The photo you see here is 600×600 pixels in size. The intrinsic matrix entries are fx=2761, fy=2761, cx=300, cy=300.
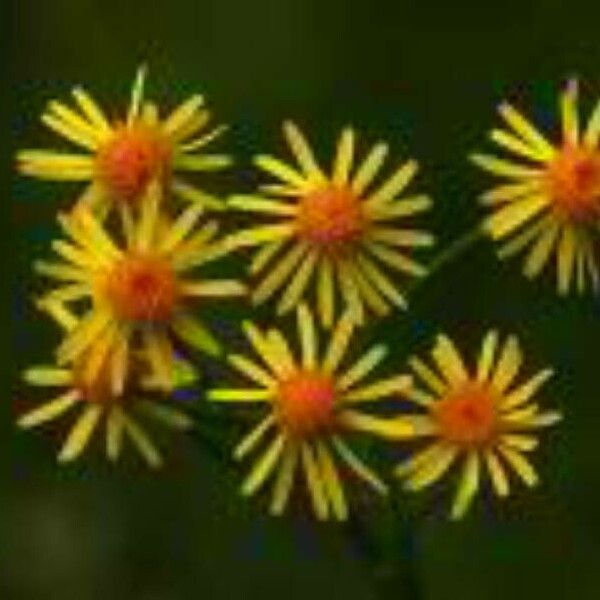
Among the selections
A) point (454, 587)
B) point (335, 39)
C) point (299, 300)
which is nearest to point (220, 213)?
point (335, 39)

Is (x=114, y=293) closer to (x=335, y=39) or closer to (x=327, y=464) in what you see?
(x=327, y=464)

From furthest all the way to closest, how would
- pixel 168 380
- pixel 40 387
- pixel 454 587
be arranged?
pixel 40 387, pixel 454 587, pixel 168 380

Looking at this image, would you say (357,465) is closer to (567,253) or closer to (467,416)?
(467,416)

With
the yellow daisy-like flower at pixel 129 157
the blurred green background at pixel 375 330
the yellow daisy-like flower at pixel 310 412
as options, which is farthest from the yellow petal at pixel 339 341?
the blurred green background at pixel 375 330

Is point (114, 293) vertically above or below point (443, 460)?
above

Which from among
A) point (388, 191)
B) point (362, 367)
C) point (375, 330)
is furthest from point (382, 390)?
point (375, 330)

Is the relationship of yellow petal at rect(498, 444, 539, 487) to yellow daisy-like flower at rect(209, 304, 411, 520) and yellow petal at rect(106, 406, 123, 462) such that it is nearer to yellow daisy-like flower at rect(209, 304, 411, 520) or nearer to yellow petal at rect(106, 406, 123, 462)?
yellow daisy-like flower at rect(209, 304, 411, 520)

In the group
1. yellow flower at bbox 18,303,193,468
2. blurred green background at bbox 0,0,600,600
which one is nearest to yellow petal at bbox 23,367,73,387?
yellow flower at bbox 18,303,193,468
